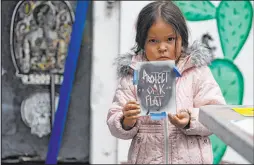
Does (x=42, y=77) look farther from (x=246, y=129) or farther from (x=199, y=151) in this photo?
(x=246, y=129)

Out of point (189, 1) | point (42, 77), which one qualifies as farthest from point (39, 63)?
point (189, 1)

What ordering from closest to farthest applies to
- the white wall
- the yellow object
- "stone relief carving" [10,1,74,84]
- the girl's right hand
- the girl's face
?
the yellow object → the girl's right hand → the girl's face → the white wall → "stone relief carving" [10,1,74,84]

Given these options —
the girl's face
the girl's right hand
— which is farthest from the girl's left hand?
the girl's face

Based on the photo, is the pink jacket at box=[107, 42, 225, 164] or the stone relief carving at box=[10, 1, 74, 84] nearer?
the pink jacket at box=[107, 42, 225, 164]

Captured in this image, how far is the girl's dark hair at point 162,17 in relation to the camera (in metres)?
2.29

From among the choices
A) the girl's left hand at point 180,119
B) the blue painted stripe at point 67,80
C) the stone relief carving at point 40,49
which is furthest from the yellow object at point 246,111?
the stone relief carving at point 40,49

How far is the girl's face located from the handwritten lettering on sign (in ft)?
0.29

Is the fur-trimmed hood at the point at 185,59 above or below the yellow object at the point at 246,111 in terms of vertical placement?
above

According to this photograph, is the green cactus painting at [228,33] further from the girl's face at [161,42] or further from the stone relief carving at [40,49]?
the girl's face at [161,42]

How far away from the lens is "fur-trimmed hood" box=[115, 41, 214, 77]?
7.59 ft

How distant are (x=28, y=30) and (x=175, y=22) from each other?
244 cm

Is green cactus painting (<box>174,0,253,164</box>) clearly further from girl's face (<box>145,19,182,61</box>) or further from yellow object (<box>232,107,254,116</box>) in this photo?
yellow object (<box>232,107,254,116</box>)

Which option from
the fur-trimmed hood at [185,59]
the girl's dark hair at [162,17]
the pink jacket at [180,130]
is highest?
the girl's dark hair at [162,17]

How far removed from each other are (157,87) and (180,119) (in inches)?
6.1
